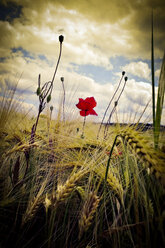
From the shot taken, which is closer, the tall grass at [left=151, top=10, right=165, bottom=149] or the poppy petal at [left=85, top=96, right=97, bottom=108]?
the tall grass at [left=151, top=10, right=165, bottom=149]

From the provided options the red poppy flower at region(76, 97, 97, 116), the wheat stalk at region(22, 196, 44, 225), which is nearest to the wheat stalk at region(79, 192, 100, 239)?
the wheat stalk at region(22, 196, 44, 225)

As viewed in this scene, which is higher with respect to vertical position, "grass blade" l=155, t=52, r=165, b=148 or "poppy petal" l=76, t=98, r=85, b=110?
"poppy petal" l=76, t=98, r=85, b=110

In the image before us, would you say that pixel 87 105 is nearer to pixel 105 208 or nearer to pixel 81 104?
pixel 81 104

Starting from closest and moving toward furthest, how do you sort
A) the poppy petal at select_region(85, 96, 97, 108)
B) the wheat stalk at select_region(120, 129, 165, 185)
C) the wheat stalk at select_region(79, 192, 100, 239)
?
1. the wheat stalk at select_region(120, 129, 165, 185)
2. the wheat stalk at select_region(79, 192, 100, 239)
3. the poppy petal at select_region(85, 96, 97, 108)

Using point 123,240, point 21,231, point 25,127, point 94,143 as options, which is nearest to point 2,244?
point 21,231

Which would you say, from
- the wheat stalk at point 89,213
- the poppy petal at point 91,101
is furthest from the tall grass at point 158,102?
the poppy petal at point 91,101

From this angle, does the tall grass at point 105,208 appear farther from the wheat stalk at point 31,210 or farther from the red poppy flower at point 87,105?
the red poppy flower at point 87,105

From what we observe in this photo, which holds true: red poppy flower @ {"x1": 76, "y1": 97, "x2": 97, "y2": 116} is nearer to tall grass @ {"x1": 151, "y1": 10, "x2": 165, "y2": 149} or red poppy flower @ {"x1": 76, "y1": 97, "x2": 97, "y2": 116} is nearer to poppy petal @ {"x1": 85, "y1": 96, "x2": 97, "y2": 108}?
poppy petal @ {"x1": 85, "y1": 96, "x2": 97, "y2": 108}

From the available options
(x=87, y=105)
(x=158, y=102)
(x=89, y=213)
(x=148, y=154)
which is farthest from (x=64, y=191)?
(x=87, y=105)

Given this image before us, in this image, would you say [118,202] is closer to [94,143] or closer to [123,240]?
[123,240]

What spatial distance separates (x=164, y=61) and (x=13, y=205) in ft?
2.82

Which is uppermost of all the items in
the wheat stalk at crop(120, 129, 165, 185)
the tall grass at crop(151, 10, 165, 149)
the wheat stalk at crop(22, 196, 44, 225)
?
the tall grass at crop(151, 10, 165, 149)

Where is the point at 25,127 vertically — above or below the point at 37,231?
above

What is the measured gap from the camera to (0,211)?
0.55 meters
